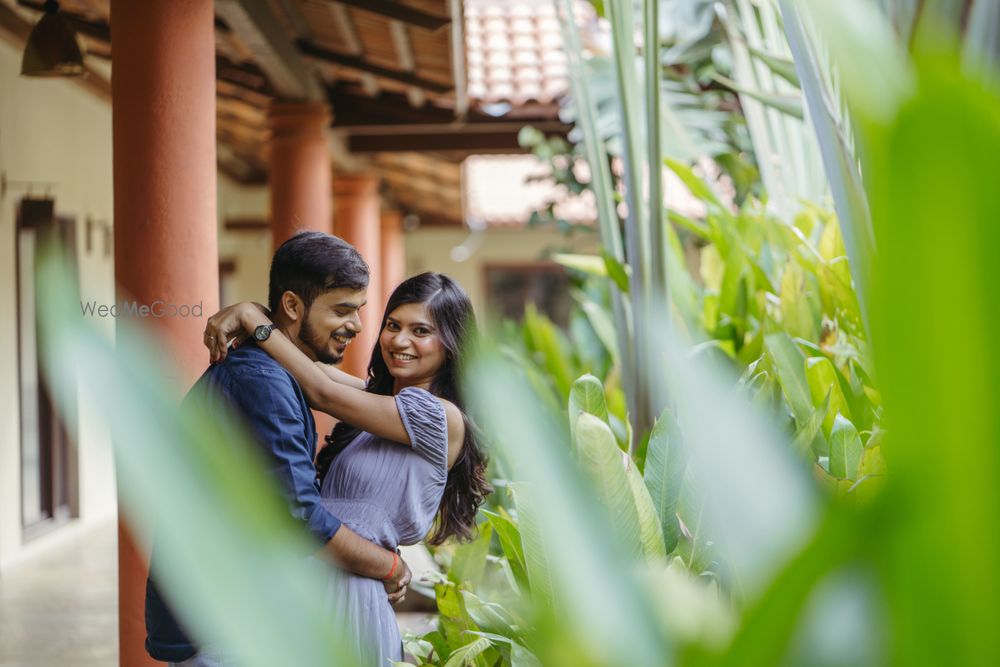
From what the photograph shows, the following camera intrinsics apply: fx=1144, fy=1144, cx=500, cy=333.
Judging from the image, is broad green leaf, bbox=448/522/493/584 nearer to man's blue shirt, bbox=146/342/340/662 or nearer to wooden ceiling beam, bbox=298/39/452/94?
man's blue shirt, bbox=146/342/340/662

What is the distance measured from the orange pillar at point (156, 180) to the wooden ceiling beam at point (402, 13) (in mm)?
1562

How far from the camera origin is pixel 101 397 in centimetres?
31

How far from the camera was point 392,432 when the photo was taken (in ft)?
5.91

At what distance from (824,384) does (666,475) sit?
0.47 m

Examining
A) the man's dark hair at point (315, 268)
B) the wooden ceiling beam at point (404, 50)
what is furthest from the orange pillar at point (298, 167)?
the man's dark hair at point (315, 268)

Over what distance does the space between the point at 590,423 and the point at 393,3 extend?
3.63m

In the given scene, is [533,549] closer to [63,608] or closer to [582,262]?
[582,262]

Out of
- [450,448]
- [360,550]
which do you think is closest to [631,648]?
[360,550]

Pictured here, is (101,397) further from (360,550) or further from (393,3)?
(393,3)

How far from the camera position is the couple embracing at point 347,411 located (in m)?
1.69

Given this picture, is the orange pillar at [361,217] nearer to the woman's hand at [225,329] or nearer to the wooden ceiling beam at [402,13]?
the wooden ceiling beam at [402,13]

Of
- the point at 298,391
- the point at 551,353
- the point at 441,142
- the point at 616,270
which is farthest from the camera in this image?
the point at 441,142

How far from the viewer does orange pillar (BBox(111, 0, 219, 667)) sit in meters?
3.18

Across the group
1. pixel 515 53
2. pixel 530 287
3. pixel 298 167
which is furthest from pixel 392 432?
pixel 530 287
